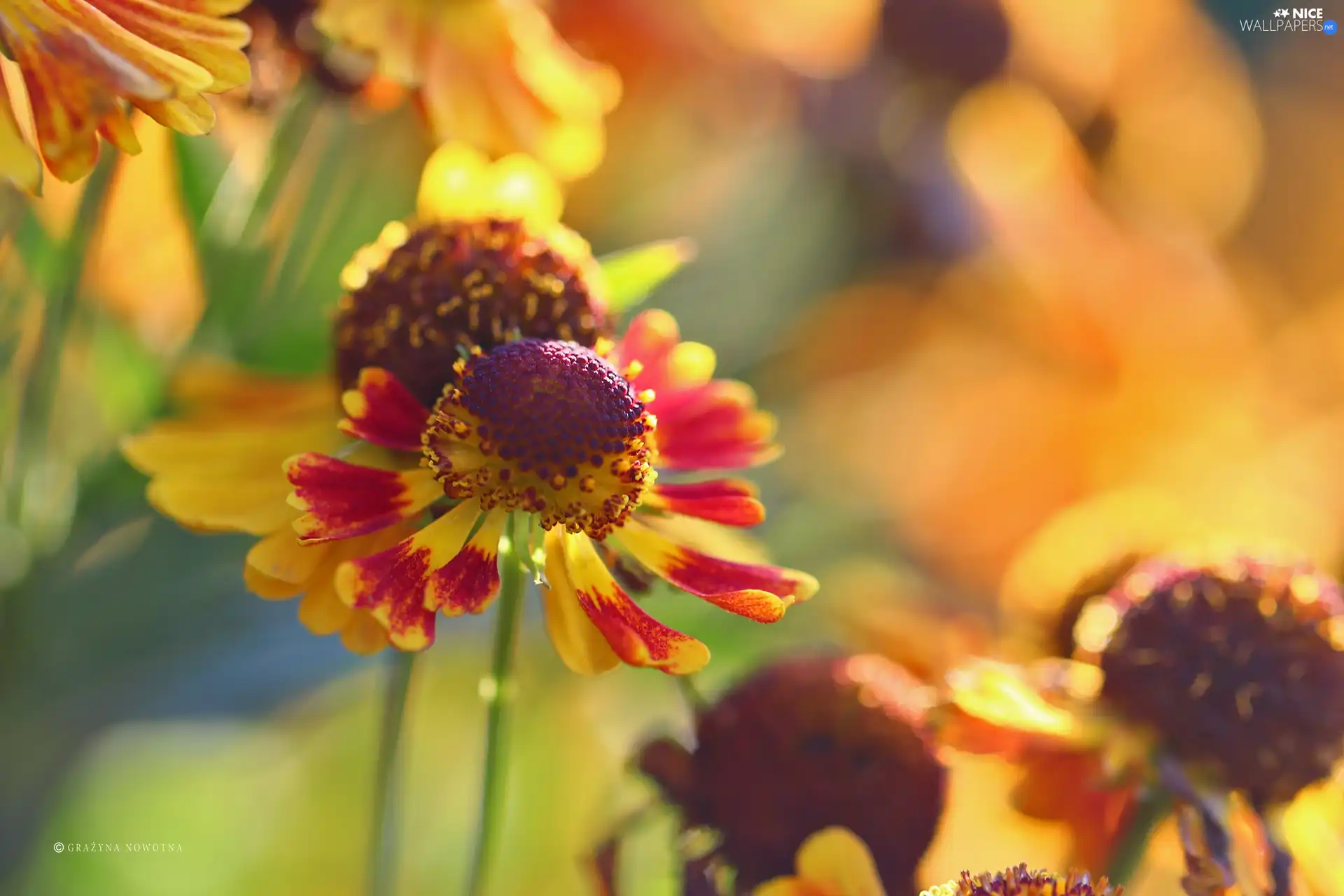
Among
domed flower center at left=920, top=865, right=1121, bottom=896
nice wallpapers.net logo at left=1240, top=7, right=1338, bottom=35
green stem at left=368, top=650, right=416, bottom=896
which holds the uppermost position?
nice wallpapers.net logo at left=1240, top=7, right=1338, bottom=35

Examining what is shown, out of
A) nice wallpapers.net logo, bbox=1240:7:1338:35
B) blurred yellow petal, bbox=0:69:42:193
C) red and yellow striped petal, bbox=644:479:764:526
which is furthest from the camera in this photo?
nice wallpapers.net logo, bbox=1240:7:1338:35

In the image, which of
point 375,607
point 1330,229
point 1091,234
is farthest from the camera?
point 1330,229

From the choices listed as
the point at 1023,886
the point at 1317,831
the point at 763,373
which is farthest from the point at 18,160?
the point at 763,373

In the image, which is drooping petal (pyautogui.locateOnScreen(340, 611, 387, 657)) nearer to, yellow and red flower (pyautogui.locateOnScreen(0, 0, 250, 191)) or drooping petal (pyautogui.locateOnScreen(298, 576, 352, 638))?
drooping petal (pyautogui.locateOnScreen(298, 576, 352, 638))

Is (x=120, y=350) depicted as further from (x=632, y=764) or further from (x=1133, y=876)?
(x=1133, y=876)

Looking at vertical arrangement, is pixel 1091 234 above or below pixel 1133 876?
above

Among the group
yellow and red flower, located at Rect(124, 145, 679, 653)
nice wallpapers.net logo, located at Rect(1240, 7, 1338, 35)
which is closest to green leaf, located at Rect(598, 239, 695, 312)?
yellow and red flower, located at Rect(124, 145, 679, 653)

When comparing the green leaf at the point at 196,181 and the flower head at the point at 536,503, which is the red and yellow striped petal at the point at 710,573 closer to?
the flower head at the point at 536,503

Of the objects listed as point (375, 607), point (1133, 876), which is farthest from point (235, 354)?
point (1133, 876)
